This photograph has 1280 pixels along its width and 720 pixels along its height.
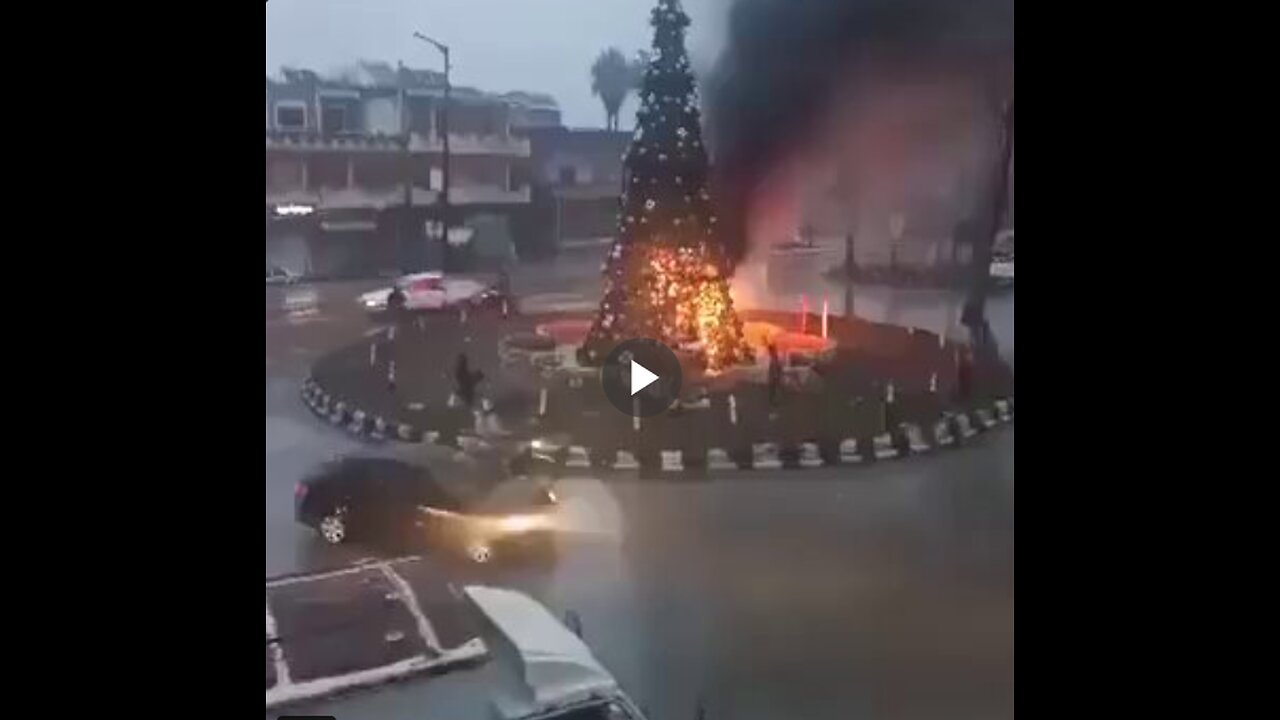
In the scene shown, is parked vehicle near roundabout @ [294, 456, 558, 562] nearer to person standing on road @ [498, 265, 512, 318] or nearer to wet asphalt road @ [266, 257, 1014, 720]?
wet asphalt road @ [266, 257, 1014, 720]

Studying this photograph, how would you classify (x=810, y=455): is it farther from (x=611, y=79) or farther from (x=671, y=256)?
(x=611, y=79)

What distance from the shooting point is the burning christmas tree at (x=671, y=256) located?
171 centimetres

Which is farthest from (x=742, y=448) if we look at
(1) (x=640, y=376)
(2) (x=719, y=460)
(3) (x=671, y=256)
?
(3) (x=671, y=256)

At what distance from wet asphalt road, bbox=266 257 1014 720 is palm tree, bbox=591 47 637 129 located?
0.23 meters

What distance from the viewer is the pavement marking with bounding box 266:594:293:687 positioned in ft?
5.48

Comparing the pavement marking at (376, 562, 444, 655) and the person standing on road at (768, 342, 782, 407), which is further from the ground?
the person standing on road at (768, 342, 782, 407)

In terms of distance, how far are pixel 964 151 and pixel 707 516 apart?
607 mm

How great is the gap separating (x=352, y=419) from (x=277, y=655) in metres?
0.32

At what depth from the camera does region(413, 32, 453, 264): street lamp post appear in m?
1.71

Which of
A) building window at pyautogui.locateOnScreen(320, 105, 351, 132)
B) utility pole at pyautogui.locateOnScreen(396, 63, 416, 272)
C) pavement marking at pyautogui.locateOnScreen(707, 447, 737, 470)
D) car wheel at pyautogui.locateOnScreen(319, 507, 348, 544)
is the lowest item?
car wheel at pyautogui.locateOnScreen(319, 507, 348, 544)

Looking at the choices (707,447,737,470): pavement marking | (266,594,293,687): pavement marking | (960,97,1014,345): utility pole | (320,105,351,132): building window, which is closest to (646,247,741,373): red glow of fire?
(707,447,737,470): pavement marking
